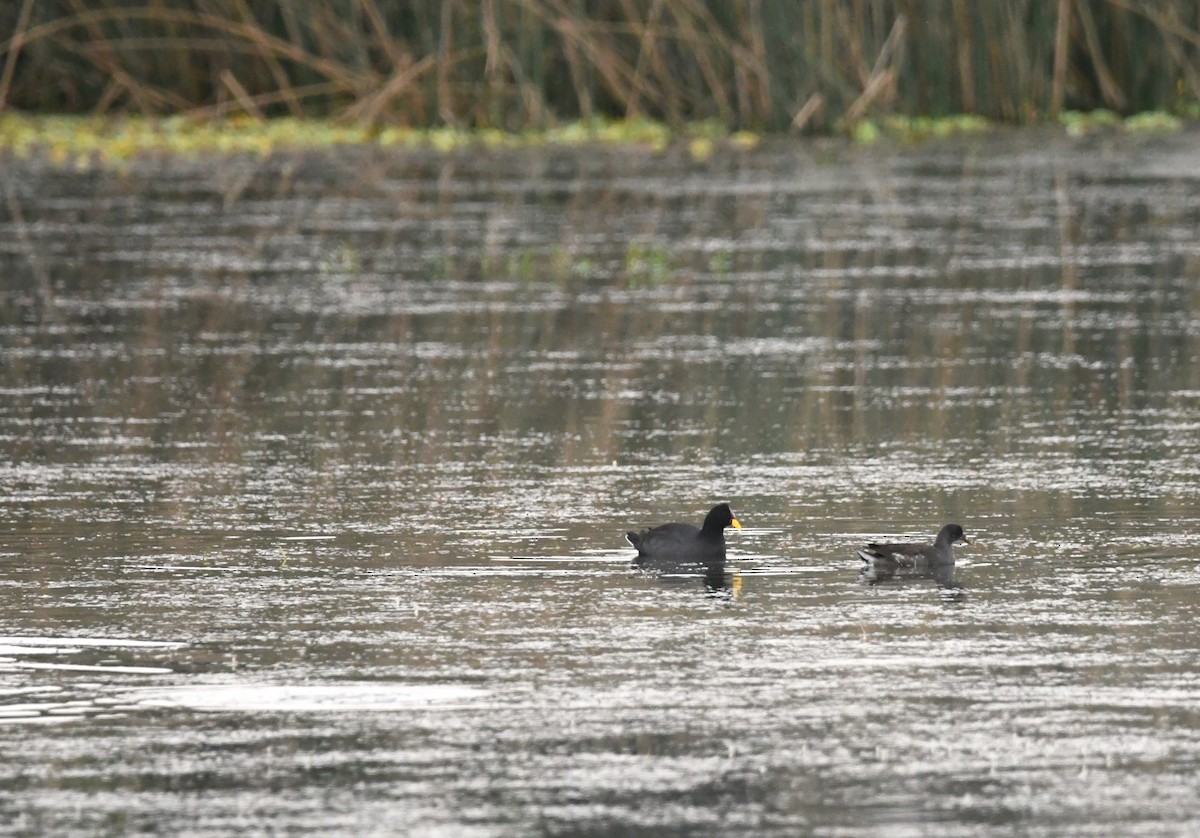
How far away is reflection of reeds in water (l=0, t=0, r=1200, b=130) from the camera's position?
35.0m

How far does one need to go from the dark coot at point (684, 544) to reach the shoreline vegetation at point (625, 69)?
2419 cm

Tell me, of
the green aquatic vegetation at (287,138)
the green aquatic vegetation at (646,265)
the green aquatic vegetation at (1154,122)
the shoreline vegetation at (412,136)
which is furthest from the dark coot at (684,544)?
the green aquatic vegetation at (1154,122)

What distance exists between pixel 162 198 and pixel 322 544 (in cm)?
1910

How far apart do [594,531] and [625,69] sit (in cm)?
2670

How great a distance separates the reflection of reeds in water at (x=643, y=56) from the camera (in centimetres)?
3503

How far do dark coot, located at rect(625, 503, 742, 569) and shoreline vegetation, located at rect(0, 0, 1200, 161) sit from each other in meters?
24.2

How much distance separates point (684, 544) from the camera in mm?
9469

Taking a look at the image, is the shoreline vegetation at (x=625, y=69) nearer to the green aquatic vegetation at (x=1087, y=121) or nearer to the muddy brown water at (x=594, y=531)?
the green aquatic vegetation at (x=1087, y=121)

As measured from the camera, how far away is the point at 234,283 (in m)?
20.2

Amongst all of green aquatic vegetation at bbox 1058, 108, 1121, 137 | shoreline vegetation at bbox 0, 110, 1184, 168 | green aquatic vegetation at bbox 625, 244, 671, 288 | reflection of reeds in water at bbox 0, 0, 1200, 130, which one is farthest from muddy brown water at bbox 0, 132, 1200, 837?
green aquatic vegetation at bbox 1058, 108, 1121, 137

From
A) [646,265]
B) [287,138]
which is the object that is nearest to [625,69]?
[287,138]

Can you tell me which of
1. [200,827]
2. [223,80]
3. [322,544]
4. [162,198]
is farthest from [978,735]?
[223,80]

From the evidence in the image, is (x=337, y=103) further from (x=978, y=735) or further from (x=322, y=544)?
(x=978, y=735)

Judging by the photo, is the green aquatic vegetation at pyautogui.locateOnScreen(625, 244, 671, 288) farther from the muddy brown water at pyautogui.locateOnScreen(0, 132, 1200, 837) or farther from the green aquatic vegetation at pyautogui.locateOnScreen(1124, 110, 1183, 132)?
the green aquatic vegetation at pyautogui.locateOnScreen(1124, 110, 1183, 132)
